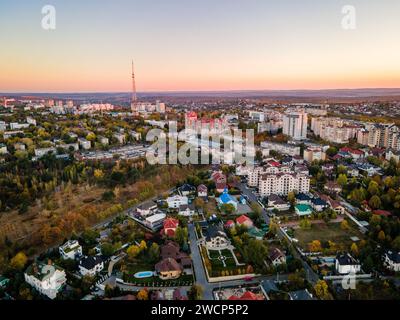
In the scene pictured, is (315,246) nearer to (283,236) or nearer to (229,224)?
(283,236)

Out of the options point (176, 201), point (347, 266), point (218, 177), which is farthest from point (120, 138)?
point (347, 266)

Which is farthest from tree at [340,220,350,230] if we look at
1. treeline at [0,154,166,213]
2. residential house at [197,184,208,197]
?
treeline at [0,154,166,213]

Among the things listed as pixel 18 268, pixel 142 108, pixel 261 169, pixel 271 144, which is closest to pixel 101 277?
pixel 18 268

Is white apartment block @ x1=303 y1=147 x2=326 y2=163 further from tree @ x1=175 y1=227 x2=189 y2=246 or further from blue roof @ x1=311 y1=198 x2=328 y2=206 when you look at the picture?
tree @ x1=175 y1=227 x2=189 y2=246

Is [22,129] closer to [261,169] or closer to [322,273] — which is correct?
[261,169]

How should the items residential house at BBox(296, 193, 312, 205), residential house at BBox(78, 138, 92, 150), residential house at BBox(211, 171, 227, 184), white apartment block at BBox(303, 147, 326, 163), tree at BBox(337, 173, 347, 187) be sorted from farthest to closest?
residential house at BBox(78, 138, 92, 150) < white apartment block at BBox(303, 147, 326, 163) < residential house at BBox(211, 171, 227, 184) < tree at BBox(337, 173, 347, 187) < residential house at BBox(296, 193, 312, 205)

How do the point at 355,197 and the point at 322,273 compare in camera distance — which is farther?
the point at 355,197
